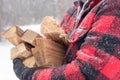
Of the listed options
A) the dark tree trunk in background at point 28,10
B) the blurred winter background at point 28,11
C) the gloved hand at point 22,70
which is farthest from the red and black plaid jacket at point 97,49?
the dark tree trunk in background at point 28,10

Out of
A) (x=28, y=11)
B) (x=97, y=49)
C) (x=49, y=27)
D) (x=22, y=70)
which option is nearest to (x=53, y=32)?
(x=49, y=27)

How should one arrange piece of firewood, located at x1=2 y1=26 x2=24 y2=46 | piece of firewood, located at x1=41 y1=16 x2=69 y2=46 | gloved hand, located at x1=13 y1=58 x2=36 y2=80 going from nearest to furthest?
gloved hand, located at x1=13 y1=58 x2=36 y2=80 < piece of firewood, located at x1=41 y1=16 x2=69 y2=46 < piece of firewood, located at x1=2 y1=26 x2=24 y2=46

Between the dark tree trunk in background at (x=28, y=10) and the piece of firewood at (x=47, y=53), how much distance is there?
709 cm

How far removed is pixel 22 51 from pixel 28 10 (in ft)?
25.8

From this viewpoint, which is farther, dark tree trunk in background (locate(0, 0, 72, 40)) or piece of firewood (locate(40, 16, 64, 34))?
dark tree trunk in background (locate(0, 0, 72, 40))

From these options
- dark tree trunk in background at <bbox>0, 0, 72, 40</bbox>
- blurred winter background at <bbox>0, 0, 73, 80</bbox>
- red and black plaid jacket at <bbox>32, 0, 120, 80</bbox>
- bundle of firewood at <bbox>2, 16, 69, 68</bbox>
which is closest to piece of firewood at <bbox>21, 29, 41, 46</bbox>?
bundle of firewood at <bbox>2, 16, 69, 68</bbox>

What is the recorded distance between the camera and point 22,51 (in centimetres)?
141

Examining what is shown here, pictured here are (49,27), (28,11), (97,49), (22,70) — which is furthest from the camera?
(28,11)

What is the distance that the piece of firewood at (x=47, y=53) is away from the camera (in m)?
1.34

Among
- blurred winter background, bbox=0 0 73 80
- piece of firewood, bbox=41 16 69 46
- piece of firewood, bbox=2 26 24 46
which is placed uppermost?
piece of firewood, bbox=2 26 24 46

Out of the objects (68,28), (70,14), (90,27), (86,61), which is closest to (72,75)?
(86,61)

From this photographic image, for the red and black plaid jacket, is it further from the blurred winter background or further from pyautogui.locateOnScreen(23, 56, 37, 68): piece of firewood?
the blurred winter background

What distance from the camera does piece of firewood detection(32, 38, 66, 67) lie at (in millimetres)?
1337

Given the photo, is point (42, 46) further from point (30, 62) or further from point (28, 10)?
point (28, 10)
